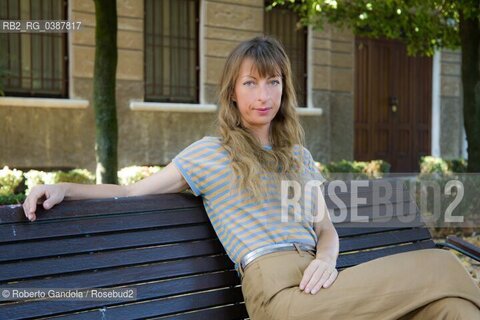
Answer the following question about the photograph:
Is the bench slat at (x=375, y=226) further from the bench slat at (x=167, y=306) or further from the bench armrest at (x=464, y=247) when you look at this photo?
the bench slat at (x=167, y=306)

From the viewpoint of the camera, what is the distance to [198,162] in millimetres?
2596

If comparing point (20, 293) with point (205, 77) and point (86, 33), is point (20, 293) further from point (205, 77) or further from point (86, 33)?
point (205, 77)

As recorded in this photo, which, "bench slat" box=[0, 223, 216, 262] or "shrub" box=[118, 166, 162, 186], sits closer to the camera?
"bench slat" box=[0, 223, 216, 262]

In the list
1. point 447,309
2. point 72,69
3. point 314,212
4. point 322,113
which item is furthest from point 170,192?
point 322,113

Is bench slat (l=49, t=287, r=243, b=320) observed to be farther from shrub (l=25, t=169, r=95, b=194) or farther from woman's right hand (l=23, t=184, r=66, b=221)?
shrub (l=25, t=169, r=95, b=194)

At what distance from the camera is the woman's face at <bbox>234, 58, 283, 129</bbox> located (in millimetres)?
2682

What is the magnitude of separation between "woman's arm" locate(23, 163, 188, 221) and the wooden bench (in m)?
0.03

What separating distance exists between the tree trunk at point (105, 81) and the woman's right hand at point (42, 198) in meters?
4.81

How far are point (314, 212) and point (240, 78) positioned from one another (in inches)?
26.7

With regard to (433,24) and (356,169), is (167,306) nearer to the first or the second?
(433,24)

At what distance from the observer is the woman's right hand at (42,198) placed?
2.25m

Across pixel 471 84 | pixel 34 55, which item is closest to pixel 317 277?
pixel 471 84

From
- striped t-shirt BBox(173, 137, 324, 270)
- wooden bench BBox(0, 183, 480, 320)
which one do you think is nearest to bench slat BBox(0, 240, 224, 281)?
wooden bench BBox(0, 183, 480, 320)

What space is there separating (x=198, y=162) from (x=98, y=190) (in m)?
0.41
